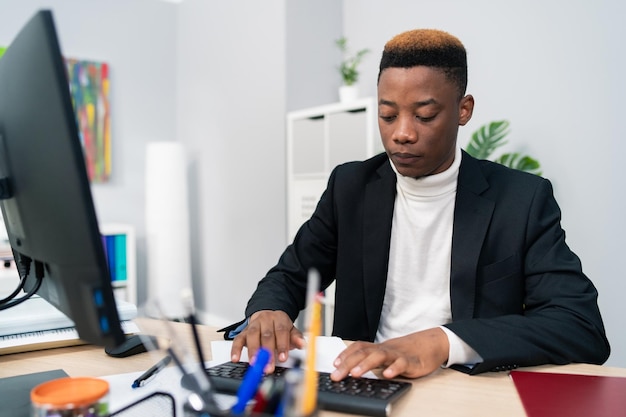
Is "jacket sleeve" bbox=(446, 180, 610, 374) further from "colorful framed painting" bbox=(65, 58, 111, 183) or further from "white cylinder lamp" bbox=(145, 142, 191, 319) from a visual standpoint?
"colorful framed painting" bbox=(65, 58, 111, 183)

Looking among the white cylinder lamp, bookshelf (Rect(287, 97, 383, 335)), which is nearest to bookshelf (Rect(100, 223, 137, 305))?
the white cylinder lamp

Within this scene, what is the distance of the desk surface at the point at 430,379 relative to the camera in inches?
27.3

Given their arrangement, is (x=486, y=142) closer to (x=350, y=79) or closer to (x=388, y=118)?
(x=350, y=79)

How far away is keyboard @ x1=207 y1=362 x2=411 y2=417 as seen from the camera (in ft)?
2.15

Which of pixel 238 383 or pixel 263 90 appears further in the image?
pixel 263 90

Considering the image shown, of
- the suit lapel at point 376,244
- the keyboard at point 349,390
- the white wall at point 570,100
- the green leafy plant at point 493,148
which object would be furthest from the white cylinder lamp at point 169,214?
the keyboard at point 349,390

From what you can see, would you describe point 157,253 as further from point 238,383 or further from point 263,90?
point 238,383

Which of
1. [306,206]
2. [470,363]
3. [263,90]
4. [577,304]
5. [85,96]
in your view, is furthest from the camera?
[85,96]

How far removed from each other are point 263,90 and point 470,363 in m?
2.80

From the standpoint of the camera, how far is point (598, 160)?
218 cm

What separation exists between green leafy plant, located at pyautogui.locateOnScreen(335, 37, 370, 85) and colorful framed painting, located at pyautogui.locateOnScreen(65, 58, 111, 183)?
1699mm

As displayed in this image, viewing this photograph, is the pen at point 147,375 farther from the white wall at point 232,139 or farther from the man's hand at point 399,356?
the white wall at point 232,139

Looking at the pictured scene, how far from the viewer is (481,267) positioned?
46.4 inches

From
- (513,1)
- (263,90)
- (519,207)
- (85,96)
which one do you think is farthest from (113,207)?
(519,207)
